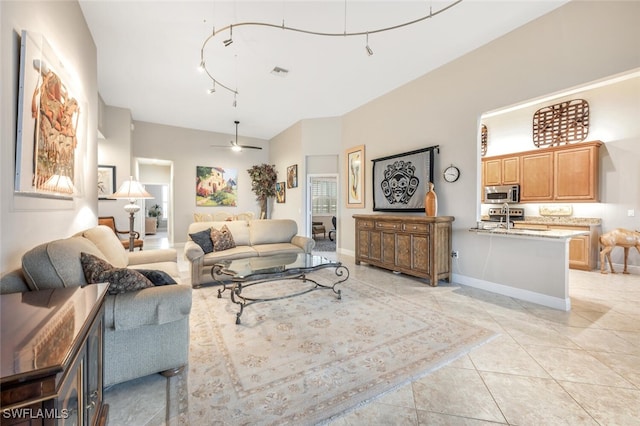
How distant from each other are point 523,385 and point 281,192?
268 inches

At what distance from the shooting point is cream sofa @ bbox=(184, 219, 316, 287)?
3.63m

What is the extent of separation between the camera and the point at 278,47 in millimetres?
3598

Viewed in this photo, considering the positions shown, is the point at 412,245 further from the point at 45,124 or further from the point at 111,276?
the point at 45,124

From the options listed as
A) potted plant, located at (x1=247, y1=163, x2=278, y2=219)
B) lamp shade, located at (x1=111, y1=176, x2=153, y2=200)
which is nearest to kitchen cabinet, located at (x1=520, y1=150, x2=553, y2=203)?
potted plant, located at (x1=247, y1=163, x2=278, y2=219)

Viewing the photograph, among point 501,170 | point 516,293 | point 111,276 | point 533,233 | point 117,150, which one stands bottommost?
point 516,293

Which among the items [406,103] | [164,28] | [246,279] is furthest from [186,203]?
[406,103]

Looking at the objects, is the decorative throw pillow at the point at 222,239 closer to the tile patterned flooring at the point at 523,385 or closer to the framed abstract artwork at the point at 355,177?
the tile patterned flooring at the point at 523,385

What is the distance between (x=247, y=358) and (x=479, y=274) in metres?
3.23

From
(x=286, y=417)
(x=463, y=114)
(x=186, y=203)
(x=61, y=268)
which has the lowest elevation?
(x=286, y=417)

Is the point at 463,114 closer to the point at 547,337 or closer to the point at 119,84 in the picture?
the point at 547,337

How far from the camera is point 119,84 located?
4727 mm

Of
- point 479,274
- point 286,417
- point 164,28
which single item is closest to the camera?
point 286,417

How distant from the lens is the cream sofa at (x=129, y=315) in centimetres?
149

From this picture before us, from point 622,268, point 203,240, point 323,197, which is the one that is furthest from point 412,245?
point 323,197
